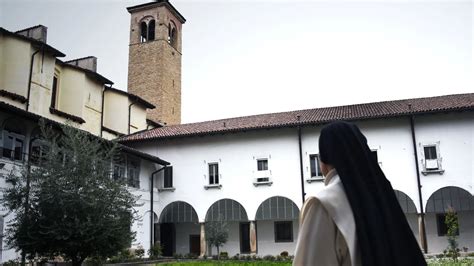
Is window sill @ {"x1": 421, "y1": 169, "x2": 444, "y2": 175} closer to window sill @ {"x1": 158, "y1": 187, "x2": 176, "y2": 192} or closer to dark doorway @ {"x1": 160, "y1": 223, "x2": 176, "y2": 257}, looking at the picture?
window sill @ {"x1": 158, "y1": 187, "x2": 176, "y2": 192}

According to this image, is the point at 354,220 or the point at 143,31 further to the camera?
the point at 143,31

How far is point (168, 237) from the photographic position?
2800 cm

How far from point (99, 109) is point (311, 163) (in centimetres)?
1290

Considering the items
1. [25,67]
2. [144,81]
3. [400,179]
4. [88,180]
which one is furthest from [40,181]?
[144,81]

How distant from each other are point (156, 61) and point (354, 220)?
131ft

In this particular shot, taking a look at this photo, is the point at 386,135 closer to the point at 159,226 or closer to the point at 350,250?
the point at 159,226

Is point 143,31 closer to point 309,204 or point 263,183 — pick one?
point 263,183

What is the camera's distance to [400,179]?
75.0 feet

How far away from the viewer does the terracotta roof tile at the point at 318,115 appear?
903 inches

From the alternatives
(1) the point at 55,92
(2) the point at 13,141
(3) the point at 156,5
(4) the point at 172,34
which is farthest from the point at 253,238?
(3) the point at 156,5

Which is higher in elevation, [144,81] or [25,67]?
[144,81]

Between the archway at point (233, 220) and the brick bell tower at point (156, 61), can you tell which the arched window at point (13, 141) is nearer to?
the archway at point (233, 220)

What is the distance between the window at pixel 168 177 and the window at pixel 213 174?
2.42 metres

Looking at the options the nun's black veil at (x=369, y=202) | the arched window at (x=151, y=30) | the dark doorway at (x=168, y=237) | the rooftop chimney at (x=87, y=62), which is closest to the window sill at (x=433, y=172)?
the dark doorway at (x=168, y=237)
